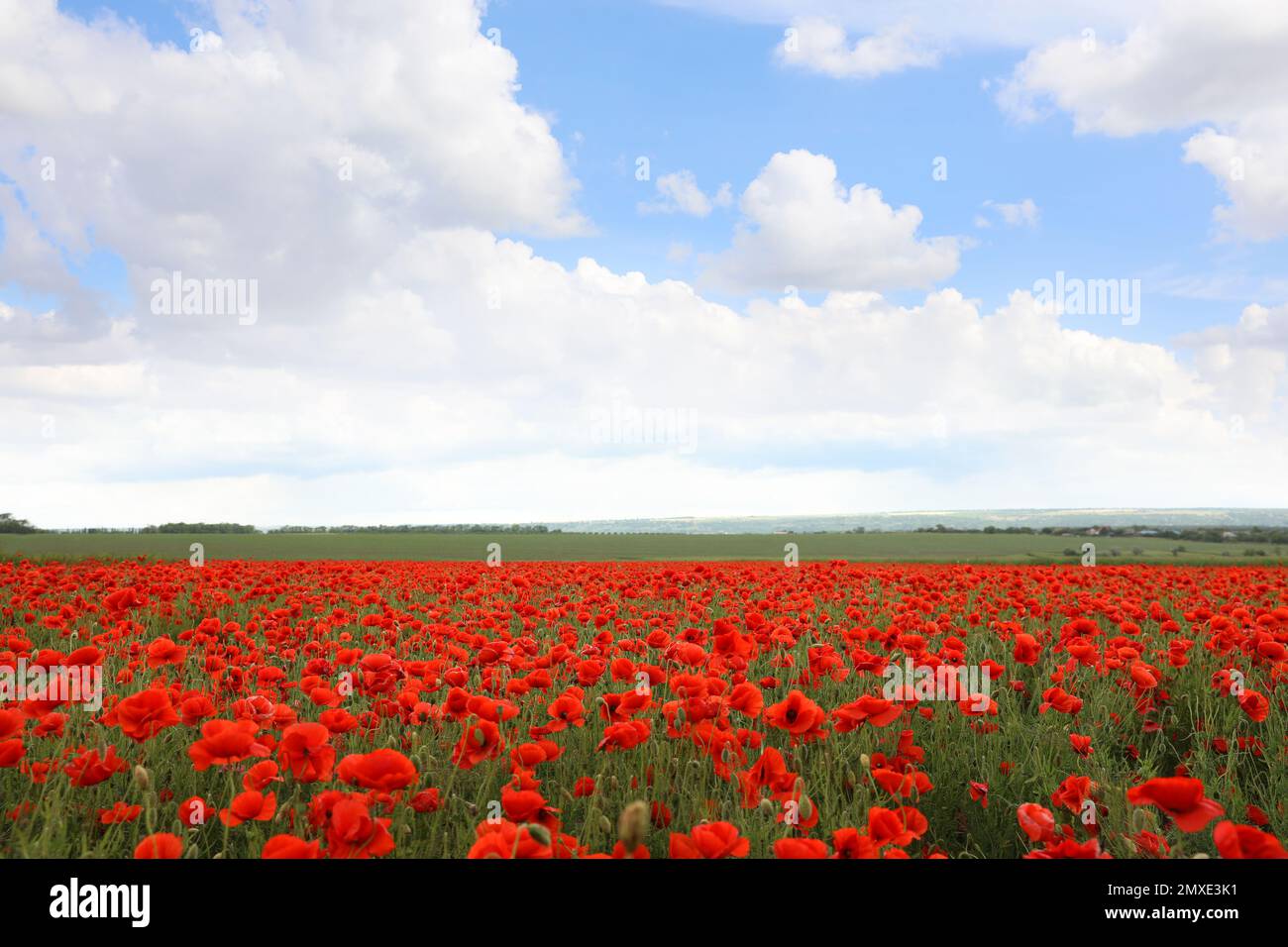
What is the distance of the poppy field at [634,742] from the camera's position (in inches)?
88.0

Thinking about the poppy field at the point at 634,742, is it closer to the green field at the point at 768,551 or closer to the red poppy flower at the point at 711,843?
the red poppy flower at the point at 711,843

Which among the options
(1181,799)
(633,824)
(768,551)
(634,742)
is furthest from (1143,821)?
(768,551)

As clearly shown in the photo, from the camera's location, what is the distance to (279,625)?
17.5ft

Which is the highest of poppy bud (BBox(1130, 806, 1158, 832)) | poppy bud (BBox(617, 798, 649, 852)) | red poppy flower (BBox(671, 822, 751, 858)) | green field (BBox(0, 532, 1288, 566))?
poppy bud (BBox(617, 798, 649, 852))

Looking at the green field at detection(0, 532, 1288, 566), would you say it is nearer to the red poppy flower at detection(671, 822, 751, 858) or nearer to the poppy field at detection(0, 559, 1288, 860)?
the poppy field at detection(0, 559, 1288, 860)

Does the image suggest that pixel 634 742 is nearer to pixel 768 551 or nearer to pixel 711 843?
pixel 711 843

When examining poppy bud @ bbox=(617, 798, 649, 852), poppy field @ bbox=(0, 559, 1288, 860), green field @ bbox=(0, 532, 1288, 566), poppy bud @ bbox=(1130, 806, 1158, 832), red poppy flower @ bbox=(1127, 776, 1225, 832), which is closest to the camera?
A: poppy bud @ bbox=(617, 798, 649, 852)

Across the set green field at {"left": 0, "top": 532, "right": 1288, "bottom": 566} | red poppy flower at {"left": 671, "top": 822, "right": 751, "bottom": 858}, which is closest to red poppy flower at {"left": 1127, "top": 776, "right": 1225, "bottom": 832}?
red poppy flower at {"left": 671, "top": 822, "right": 751, "bottom": 858}

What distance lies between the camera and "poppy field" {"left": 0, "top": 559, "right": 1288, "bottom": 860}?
224 centimetres

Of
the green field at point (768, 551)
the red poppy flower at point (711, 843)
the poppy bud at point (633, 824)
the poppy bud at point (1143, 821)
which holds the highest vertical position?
the poppy bud at point (633, 824)

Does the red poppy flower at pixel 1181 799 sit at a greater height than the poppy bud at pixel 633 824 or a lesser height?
lesser

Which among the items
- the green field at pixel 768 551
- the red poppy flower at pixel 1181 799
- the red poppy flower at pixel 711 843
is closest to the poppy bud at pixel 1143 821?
the red poppy flower at pixel 1181 799
